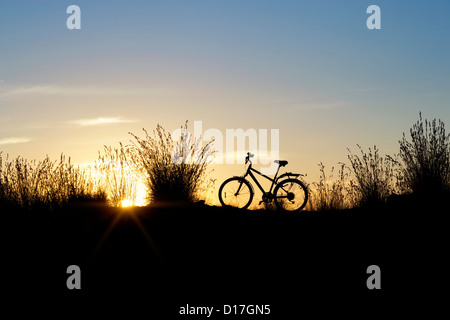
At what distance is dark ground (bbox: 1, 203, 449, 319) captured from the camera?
471cm

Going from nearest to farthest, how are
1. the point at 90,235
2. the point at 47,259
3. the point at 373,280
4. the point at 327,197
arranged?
the point at 373,280, the point at 47,259, the point at 90,235, the point at 327,197

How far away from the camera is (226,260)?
585 centimetres

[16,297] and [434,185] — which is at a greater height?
[434,185]

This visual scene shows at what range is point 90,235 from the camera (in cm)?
721

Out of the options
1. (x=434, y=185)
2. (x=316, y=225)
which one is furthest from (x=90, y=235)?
(x=434, y=185)

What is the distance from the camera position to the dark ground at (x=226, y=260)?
4.71m

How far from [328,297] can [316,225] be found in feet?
9.36
